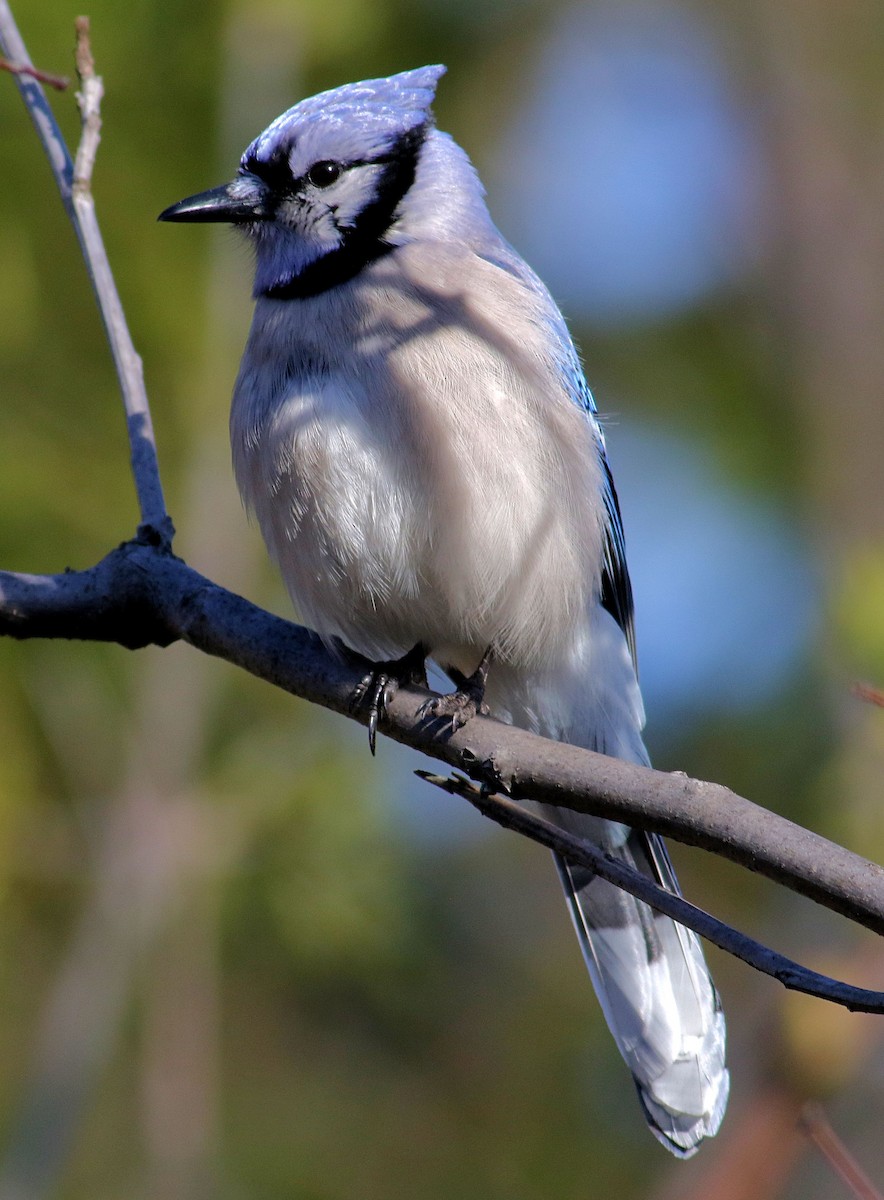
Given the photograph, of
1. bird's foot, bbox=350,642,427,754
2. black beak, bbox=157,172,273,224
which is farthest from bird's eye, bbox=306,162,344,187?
bird's foot, bbox=350,642,427,754

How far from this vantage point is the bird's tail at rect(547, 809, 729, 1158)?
3.21 m

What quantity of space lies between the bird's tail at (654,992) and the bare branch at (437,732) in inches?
40.0

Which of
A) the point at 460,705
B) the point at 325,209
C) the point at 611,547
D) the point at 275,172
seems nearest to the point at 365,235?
the point at 325,209

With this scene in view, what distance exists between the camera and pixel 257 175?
3611 millimetres

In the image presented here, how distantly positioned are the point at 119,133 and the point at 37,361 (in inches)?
35.7

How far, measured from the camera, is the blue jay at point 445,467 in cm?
317

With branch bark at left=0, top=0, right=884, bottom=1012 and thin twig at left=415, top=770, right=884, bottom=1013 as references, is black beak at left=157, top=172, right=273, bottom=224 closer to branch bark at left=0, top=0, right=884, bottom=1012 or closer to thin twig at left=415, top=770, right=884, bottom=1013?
branch bark at left=0, top=0, right=884, bottom=1012

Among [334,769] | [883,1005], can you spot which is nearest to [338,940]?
[334,769]

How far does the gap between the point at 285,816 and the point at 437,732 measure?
1.63 m

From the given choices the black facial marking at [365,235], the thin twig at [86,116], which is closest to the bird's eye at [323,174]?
the black facial marking at [365,235]

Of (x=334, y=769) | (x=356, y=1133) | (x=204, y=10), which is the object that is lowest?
(x=356, y=1133)

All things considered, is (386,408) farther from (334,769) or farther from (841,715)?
(841,715)

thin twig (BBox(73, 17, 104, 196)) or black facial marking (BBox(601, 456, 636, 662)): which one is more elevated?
thin twig (BBox(73, 17, 104, 196))

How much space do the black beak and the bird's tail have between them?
1881mm
